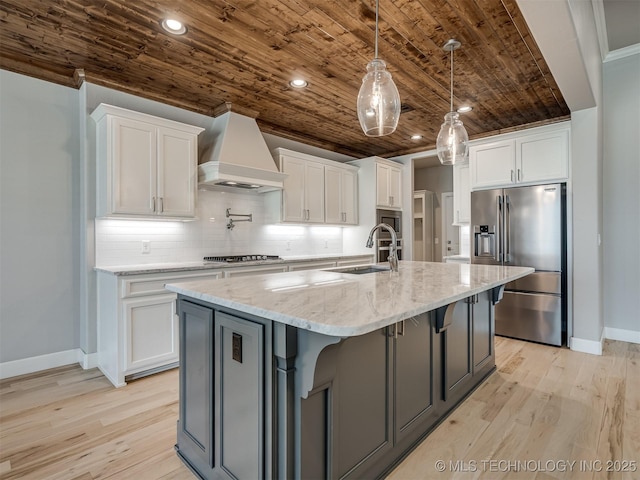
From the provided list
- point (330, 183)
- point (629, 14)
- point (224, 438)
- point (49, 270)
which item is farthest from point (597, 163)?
point (49, 270)

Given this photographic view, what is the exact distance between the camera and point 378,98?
1963 mm

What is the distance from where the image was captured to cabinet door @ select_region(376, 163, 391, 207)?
537 cm

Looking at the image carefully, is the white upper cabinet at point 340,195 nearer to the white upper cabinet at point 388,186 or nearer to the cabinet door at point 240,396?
the white upper cabinet at point 388,186

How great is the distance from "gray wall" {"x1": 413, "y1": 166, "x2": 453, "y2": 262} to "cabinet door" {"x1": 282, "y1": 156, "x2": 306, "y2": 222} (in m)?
3.14

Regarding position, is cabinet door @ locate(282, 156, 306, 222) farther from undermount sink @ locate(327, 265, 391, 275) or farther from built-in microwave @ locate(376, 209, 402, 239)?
undermount sink @ locate(327, 265, 391, 275)

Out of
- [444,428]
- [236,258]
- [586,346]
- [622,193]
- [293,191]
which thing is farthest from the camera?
[293,191]

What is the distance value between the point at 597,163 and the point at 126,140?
14.7ft

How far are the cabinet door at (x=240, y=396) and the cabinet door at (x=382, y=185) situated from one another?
414 centimetres

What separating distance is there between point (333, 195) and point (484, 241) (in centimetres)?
214

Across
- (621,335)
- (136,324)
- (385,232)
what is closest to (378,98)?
(136,324)

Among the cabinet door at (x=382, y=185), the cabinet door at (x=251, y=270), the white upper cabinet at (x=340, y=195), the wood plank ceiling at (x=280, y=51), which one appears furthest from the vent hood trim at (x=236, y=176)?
the cabinet door at (x=382, y=185)

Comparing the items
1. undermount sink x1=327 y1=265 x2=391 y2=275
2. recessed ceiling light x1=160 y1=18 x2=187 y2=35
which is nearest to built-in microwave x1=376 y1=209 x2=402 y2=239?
undermount sink x1=327 y1=265 x2=391 y2=275

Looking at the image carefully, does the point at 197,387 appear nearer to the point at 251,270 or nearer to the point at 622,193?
the point at 251,270

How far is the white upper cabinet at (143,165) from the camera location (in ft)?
9.84
